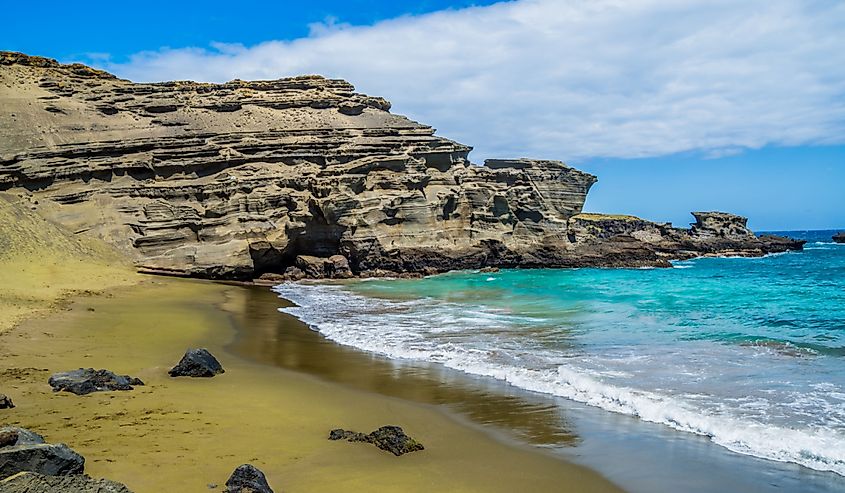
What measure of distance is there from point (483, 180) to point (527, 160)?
7.66 meters

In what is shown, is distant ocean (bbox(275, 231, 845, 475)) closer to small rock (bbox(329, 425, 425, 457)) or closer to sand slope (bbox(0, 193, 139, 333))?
small rock (bbox(329, 425, 425, 457))

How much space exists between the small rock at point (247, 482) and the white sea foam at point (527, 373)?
226 inches

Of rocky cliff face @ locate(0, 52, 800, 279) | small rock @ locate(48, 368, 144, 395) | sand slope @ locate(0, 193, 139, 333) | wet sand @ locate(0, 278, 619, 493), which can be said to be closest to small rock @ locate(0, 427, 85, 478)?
wet sand @ locate(0, 278, 619, 493)

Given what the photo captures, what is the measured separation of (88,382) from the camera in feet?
28.1

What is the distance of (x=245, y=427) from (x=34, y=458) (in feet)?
9.91

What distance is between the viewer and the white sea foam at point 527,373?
297 inches

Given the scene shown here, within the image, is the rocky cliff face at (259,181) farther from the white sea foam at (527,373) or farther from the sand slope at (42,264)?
the white sea foam at (527,373)

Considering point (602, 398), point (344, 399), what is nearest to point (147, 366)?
point (344, 399)

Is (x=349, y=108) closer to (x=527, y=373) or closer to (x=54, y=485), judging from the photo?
(x=527, y=373)

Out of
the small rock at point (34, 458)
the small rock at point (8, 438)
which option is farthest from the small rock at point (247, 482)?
the small rock at point (8, 438)

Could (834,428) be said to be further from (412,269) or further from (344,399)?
(412,269)

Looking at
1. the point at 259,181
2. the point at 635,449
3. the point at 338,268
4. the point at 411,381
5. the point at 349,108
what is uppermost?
the point at 349,108

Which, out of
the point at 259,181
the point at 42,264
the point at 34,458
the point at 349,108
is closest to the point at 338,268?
the point at 259,181

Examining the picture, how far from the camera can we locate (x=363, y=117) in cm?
4609
